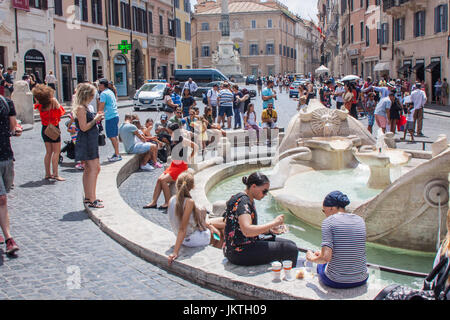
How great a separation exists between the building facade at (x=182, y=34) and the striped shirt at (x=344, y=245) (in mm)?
42820

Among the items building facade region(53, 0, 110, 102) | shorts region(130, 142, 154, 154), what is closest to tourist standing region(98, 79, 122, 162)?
shorts region(130, 142, 154, 154)

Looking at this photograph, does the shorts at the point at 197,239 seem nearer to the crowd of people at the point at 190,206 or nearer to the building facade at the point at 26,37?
the crowd of people at the point at 190,206

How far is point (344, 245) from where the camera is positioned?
392cm

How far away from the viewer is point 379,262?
18.1 feet

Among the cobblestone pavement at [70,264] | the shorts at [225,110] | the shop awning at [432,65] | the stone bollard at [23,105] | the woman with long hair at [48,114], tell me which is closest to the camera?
the cobblestone pavement at [70,264]

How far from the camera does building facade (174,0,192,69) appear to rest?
46.4 metres

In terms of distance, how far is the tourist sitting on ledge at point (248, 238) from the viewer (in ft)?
14.4

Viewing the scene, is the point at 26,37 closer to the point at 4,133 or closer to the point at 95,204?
the point at 95,204

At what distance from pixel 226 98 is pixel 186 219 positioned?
436 inches

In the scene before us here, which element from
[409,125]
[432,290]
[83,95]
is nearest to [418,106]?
[409,125]

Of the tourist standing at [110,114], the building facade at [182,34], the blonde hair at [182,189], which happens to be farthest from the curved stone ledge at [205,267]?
the building facade at [182,34]

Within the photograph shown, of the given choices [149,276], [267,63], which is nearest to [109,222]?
[149,276]

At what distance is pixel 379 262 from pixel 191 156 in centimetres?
439

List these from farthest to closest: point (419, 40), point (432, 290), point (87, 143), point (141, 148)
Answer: point (419, 40) < point (141, 148) < point (87, 143) < point (432, 290)
